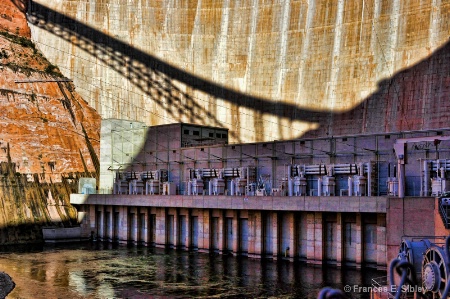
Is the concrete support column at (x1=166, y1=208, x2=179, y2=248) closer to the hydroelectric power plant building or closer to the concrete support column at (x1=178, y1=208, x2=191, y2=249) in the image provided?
the hydroelectric power plant building

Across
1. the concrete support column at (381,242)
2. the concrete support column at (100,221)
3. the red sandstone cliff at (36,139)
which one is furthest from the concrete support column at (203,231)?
the red sandstone cliff at (36,139)

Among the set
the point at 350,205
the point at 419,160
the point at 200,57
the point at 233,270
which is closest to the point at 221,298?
the point at 233,270

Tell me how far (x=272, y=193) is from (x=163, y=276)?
1081cm

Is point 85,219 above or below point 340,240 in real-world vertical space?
below

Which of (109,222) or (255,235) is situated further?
(109,222)

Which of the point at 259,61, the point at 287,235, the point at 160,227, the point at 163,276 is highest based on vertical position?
the point at 259,61

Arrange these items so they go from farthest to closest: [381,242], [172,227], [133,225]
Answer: [133,225] → [172,227] → [381,242]

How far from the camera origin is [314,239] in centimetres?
3647

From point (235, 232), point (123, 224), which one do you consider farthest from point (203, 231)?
point (123, 224)

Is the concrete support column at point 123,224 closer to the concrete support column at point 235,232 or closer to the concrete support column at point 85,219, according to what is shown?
the concrete support column at point 85,219

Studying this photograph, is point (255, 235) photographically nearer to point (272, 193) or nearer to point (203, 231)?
point (272, 193)

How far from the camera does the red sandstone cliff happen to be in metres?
Result: 50.1

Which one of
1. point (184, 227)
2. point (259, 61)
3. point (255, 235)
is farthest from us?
point (259, 61)

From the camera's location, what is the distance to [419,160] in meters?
35.2
